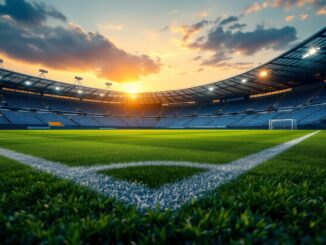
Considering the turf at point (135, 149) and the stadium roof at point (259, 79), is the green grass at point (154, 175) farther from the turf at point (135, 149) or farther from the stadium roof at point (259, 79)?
the stadium roof at point (259, 79)

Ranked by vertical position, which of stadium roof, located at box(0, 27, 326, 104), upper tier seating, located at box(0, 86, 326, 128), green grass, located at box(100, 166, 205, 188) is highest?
stadium roof, located at box(0, 27, 326, 104)

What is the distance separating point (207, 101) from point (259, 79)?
94.2 ft

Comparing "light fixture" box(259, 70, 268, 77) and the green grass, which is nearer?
the green grass

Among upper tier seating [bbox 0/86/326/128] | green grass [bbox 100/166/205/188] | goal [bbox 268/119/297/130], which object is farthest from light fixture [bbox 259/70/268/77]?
green grass [bbox 100/166/205/188]

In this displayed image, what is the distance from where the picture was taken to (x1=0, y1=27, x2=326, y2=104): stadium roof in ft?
87.4

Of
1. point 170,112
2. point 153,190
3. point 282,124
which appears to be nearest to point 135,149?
point 153,190

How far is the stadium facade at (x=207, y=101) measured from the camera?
35.9m

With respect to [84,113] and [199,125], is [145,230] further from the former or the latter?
[84,113]

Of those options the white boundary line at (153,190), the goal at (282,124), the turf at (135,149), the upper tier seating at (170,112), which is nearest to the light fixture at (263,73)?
the goal at (282,124)

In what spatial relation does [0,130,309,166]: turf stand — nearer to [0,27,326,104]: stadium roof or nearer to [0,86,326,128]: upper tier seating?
[0,27,326,104]: stadium roof

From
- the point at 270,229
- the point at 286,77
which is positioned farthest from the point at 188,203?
the point at 286,77

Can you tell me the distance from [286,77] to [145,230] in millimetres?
50491

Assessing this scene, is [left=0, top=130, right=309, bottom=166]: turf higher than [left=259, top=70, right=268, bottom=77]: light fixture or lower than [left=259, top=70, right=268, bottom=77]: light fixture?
lower

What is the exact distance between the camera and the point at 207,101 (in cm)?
7112
